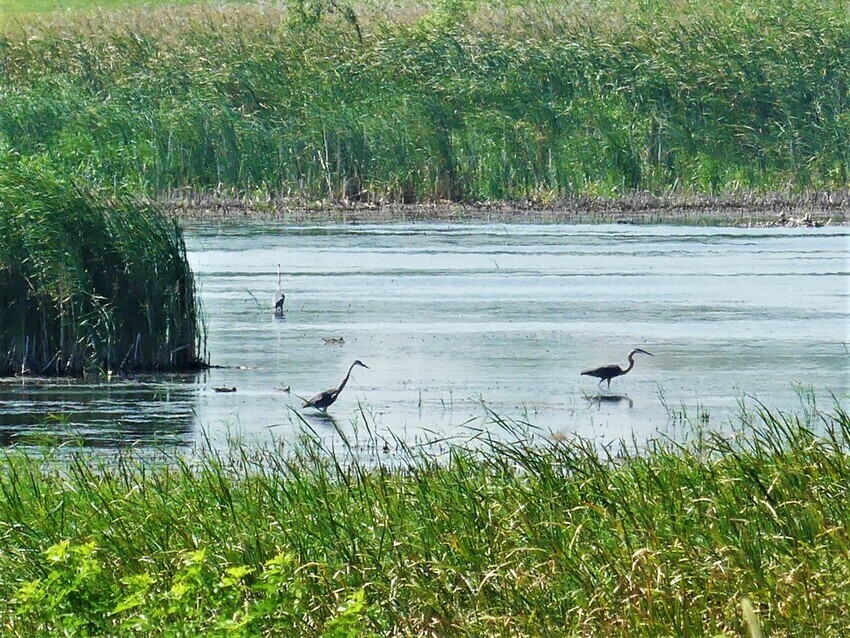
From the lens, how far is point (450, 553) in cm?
642

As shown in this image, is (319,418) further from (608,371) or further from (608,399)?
(608,371)

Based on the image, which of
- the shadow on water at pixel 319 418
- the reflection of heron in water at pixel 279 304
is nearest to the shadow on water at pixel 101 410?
the shadow on water at pixel 319 418

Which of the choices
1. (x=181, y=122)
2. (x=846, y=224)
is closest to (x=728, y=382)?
(x=846, y=224)

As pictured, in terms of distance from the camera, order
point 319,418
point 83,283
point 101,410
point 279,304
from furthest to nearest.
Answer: point 279,304 < point 83,283 < point 101,410 < point 319,418

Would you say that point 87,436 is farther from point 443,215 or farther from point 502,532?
point 443,215

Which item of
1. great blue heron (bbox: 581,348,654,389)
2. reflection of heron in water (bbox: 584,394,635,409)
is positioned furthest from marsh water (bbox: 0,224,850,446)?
great blue heron (bbox: 581,348,654,389)

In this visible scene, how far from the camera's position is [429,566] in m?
6.20

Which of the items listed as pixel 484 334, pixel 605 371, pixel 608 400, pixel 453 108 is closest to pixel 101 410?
pixel 608 400

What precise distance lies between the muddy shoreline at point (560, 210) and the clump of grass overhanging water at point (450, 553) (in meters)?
17.9

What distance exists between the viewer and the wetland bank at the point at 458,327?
6004 mm

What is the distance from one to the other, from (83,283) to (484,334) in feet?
13.2

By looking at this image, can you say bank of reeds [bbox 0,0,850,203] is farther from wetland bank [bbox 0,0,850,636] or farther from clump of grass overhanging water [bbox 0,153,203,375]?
clump of grass overhanging water [bbox 0,153,203,375]

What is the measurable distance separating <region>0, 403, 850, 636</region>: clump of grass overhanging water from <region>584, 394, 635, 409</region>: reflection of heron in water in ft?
15.5

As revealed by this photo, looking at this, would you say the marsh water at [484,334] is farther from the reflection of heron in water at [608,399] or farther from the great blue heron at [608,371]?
the great blue heron at [608,371]
